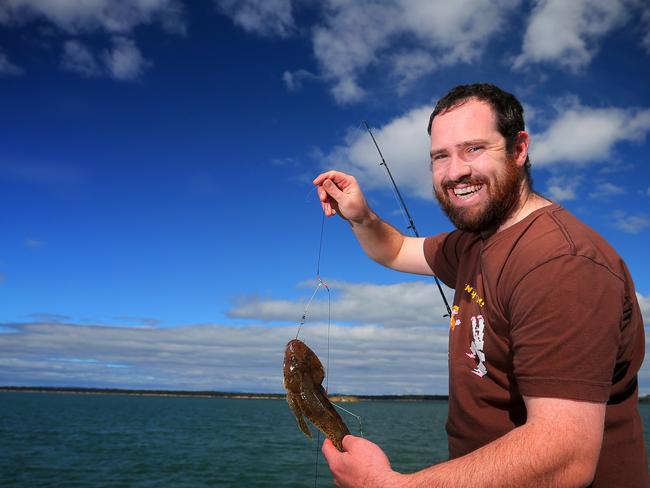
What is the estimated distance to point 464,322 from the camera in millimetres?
3533

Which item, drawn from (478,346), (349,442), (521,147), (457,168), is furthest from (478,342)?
(521,147)

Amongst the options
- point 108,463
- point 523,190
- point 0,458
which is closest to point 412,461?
point 108,463

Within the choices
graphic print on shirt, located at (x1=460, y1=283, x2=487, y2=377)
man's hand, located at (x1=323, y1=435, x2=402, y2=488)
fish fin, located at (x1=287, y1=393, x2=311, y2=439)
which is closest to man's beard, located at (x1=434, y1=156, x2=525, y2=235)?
graphic print on shirt, located at (x1=460, y1=283, x2=487, y2=377)

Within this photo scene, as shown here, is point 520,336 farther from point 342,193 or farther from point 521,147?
point 342,193

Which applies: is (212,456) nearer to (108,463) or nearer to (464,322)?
(108,463)

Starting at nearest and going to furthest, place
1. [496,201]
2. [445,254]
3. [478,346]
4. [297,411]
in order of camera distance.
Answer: [478,346] < [496,201] < [297,411] < [445,254]

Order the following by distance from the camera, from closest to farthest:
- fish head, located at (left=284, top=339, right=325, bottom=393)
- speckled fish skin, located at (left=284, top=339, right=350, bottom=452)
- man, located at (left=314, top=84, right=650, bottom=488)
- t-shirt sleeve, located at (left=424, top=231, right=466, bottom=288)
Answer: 1. man, located at (left=314, top=84, right=650, bottom=488)
2. speckled fish skin, located at (left=284, top=339, right=350, bottom=452)
3. fish head, located at (left=284, top=339, right=325, bottom=393)
4. t-shirt sleeve, located at (left=424, top=231, right=466, bottom=288)

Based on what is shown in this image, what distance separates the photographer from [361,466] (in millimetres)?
3125

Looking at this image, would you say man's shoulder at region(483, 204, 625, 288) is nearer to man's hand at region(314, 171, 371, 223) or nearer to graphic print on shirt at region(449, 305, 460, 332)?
graphic print on shirt at region(449, 305, 460, 332)

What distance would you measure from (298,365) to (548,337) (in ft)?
7.86

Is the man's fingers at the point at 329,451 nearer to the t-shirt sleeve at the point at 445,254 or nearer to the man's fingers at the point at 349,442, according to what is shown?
the man's fingers at the point at 349,442

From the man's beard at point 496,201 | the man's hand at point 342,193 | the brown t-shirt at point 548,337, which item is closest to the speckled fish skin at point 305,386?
the brown t-shirt at point 548,337

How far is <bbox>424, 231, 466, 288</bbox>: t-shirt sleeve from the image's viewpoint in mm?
4820

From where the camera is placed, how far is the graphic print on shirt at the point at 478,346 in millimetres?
3273
